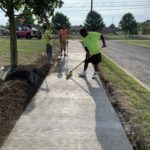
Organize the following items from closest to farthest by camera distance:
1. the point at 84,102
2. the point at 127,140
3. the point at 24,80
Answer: the point at 127,140
the point at 84,102
the point at 24,80

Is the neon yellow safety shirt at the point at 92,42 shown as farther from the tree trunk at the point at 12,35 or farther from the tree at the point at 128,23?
the tree at the point at 128,23

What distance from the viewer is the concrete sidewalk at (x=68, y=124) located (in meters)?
6.62

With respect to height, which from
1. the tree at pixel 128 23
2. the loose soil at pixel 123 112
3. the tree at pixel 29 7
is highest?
the tree at pixel 29 7

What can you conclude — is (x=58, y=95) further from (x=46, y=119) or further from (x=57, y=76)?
(x=57, y=76)

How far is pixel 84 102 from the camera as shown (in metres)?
9.94

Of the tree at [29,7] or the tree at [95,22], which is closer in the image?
the tree at [29,7]

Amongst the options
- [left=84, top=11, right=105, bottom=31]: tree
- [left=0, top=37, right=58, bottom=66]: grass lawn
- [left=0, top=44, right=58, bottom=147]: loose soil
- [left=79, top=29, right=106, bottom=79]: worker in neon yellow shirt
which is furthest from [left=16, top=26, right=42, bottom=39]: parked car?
[left=0, top=44, right=58, bottom=147]: loose soil

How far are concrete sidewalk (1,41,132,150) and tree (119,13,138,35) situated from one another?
102098 millimetres

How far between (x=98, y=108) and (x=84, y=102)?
694 mm

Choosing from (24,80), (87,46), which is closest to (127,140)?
(24,80)

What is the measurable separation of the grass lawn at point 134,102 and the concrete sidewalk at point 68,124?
264 millimetres

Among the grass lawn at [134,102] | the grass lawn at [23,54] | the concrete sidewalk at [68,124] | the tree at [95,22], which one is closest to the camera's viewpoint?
the concrete sidewalk at [68,124]

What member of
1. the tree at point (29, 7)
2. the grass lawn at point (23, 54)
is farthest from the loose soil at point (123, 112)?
the grass lawn at point (23, 54)

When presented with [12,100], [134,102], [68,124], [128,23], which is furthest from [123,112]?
[128,23]
